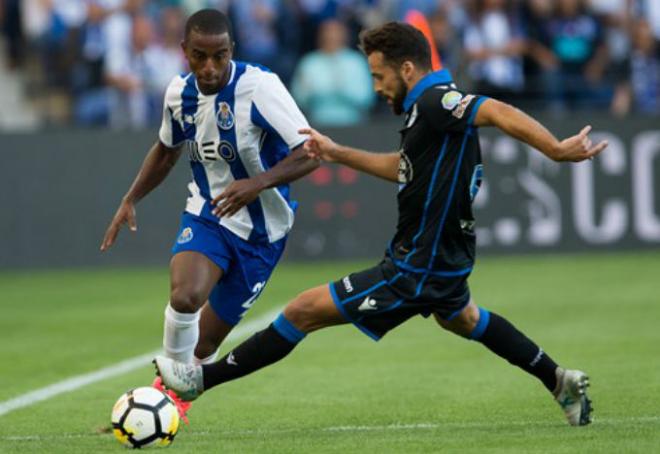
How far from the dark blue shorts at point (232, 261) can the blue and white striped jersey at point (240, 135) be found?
0.05 m

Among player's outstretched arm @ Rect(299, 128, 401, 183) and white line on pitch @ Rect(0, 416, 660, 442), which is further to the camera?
white line on pitch @ Rect(0, 416, 660, 442)

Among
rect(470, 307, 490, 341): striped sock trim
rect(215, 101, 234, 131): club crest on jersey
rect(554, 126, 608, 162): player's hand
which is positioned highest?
rect(215, 101, 234, 131): club crest on jersey

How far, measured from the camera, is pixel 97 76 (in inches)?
773

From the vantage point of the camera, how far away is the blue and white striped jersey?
26.6 feet

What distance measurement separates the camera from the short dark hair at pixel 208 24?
7891 mm

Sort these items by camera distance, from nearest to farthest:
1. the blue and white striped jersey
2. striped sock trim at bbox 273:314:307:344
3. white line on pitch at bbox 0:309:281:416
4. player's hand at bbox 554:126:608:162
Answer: player's hand at bbox 554:126:608:162, striped sock trim at bbox 273:314:307:344, the blue and white striped jersey, white line on pitch at bbox 0:309:281:416

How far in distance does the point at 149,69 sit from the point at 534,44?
16.2ft

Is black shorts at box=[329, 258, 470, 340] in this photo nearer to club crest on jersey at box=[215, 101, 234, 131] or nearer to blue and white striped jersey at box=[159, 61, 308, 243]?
blue and white striped jersey at box=[159, 61, 308, 243]

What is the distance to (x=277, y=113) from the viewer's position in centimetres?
806

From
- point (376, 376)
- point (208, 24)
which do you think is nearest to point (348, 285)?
point (208, 24)

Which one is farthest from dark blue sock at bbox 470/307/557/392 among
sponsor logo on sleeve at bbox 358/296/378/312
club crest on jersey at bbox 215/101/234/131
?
club crest on jersey at bbox 215/101/234/131

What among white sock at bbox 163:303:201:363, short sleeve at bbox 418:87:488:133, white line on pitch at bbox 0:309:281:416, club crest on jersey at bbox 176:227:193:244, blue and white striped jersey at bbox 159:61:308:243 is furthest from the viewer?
white line on pitch at bbox 0:309:281:416

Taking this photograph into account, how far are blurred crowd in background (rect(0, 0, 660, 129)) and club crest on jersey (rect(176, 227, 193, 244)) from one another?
34.5 feet

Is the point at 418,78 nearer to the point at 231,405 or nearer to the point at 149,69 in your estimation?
the point at 231,405
